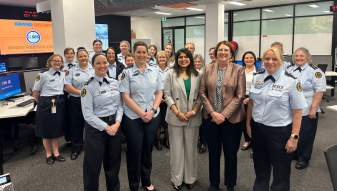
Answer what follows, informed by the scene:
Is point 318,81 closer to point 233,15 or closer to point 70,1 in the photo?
point 70,1

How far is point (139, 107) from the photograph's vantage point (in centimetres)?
266

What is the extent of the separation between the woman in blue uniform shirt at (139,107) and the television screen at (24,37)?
914 cm

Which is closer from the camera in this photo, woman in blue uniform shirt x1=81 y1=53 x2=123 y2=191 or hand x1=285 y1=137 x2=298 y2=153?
hand x1=285 y1=137 x2=298 y2=153

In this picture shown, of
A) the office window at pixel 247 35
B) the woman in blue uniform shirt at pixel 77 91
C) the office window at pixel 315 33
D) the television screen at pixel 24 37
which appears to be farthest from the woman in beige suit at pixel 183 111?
the office window at pixel 247 35

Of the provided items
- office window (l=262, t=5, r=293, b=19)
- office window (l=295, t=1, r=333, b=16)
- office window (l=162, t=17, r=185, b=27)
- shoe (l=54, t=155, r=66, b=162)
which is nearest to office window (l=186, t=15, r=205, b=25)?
office window (l=162, t=17, r=185, b=27)

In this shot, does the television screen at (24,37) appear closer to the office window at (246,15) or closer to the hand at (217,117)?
the office window at (246,15)

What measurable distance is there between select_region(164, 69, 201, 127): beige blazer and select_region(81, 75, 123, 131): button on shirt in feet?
1.77

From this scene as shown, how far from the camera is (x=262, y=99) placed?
2.37 m

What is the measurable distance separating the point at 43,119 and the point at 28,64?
796 centimetres

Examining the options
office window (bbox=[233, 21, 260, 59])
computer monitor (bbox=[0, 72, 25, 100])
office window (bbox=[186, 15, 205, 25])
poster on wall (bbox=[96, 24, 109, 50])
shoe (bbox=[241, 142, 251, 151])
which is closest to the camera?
shoe (bbox=[241, 142, 251, 151])

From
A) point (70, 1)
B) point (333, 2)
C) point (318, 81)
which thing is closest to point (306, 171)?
point (318, 81)

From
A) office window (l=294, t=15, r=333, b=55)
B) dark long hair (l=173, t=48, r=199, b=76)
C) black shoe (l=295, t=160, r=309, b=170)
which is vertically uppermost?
office window (l=294, t=15, r=333, b=55)

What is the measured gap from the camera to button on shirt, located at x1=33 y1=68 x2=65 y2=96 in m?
3.69

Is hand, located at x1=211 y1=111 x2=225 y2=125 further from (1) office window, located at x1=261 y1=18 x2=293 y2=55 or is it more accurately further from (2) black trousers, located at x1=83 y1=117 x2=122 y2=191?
(1) office window, located at x1=261 y1=18 x2=293 y2=55
